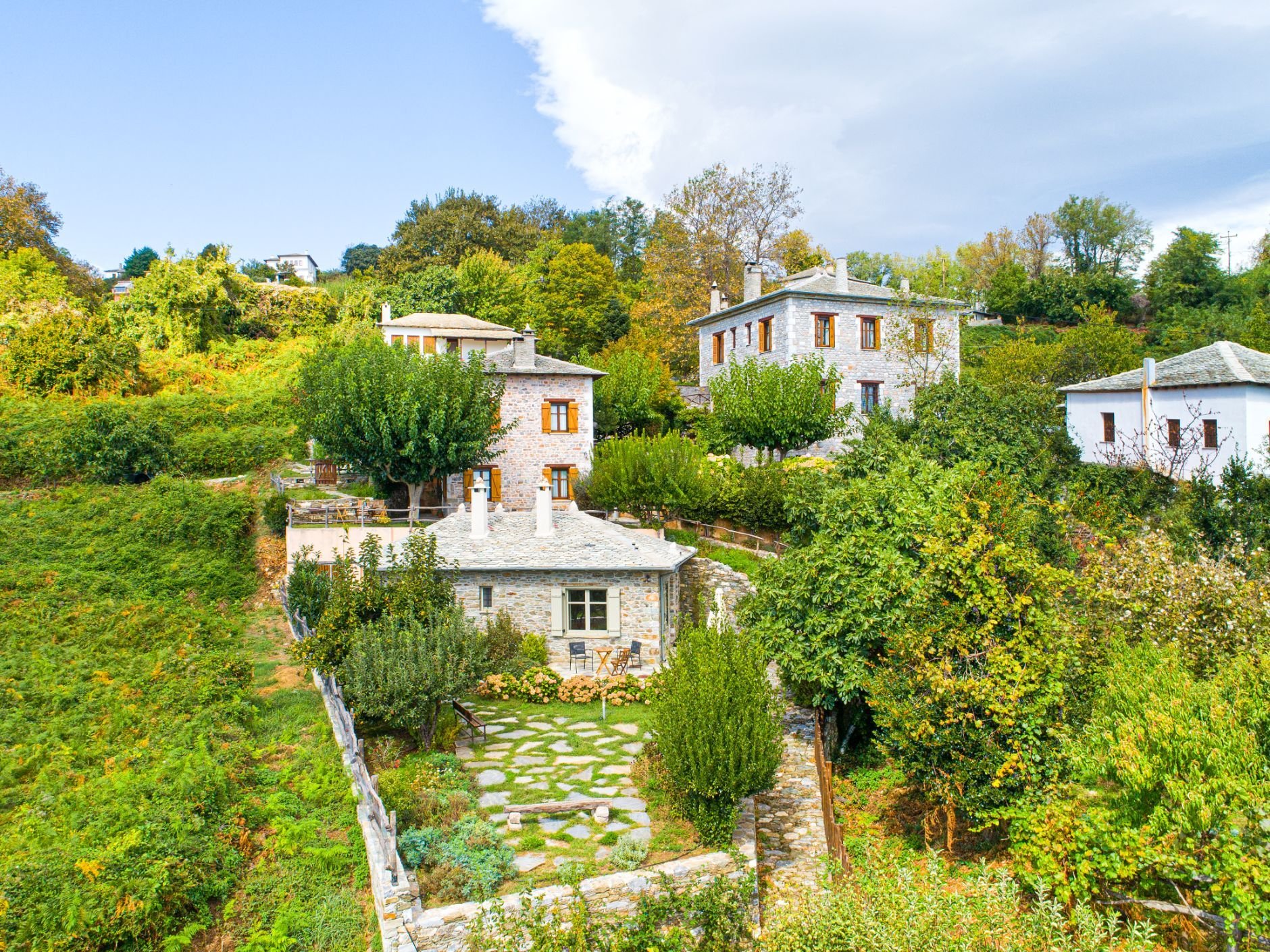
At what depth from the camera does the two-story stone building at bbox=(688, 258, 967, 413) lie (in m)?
31.1

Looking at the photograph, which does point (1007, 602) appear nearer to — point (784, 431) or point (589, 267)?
point (784, 431)

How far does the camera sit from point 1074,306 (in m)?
53.8

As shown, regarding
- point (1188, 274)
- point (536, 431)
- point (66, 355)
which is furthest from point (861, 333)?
point (1188, 274)

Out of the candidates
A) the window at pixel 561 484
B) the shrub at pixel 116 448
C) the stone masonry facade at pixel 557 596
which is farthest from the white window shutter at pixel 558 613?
the shrub at pixel 116 448

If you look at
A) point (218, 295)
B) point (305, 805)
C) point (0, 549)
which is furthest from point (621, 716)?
point (218, 295)

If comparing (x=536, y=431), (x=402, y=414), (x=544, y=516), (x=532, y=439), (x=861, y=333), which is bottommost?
(x=544, y=516)

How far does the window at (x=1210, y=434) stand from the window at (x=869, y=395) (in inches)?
420

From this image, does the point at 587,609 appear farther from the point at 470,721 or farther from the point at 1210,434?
the point at 1210,434

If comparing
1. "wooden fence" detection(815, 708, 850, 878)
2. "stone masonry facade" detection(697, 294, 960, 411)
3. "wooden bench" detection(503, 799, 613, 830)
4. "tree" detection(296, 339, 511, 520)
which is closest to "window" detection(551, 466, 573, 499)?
"tree" detection(296, 339, 511, 520)

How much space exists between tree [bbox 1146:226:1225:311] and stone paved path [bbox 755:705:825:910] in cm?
5350

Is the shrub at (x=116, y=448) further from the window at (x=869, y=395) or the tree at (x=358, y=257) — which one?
the tree at (x=358, y=257)

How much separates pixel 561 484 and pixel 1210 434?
2086cm

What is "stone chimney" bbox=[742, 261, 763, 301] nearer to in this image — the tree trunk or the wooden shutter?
the tree trunk

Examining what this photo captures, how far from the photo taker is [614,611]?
57.6 ft
